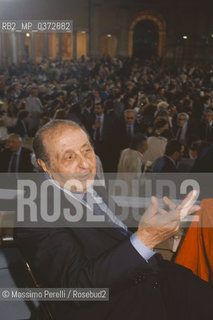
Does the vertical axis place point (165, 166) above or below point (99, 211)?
below

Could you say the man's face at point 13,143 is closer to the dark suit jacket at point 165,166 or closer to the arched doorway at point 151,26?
the dark suit jacket at point 165,166

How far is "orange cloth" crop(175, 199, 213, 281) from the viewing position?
204 centimetres

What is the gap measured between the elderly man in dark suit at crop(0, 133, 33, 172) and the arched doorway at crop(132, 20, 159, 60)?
30.4 metres

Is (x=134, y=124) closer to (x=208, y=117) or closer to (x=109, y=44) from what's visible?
(x=208, y=117)

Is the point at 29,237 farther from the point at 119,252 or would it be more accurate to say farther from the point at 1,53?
the point at 1,53

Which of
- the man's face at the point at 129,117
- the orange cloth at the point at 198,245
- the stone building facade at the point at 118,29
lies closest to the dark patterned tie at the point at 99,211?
the orange cloth at the point at 198,245

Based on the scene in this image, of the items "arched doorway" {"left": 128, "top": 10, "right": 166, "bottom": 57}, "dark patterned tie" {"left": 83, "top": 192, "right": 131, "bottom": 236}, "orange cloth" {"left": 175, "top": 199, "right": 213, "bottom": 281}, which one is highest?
"arched doorway" {"left": 128, "top": 10, "right": 166, "bottom": 57}

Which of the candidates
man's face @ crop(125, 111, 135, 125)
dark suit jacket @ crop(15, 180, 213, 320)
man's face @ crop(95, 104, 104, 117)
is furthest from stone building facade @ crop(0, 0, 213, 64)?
dark suit jacket @ crop(15, 180, 213, 320)

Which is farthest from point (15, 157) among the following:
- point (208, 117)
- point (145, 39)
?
point (145, 39)

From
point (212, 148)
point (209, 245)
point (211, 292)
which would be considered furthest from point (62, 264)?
point (212, 148)

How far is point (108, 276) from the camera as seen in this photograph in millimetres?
1312

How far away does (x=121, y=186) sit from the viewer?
458cm

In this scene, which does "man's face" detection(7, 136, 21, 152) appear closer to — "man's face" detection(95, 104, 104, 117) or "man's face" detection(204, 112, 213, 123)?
"man's face" detection(95, 104, 104, 117)

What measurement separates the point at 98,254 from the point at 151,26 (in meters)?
34.1
